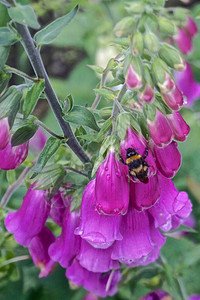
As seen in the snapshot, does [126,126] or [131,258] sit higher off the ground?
[126,126]

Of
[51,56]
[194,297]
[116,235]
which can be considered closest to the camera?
[116,235]

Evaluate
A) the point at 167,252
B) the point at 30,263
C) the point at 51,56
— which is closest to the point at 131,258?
the point at 30,263

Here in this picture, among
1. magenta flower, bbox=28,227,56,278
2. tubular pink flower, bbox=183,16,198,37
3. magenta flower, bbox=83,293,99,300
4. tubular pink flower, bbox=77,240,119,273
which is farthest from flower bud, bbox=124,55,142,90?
tubular pink flower, bbox=183,16,198,37

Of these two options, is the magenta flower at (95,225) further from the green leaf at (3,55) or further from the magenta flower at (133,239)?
the green leaf at (3,55)

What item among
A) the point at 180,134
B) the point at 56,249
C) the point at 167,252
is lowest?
the point at 167,252

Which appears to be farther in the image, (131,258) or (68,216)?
(68,216)

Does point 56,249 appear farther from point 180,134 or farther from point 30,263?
point 30,263

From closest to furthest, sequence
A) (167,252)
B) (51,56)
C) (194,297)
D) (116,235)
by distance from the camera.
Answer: (116,235)
(194,297)
(167,252)
(51,56)

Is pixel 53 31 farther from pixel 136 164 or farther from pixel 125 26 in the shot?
pixel 136 164
